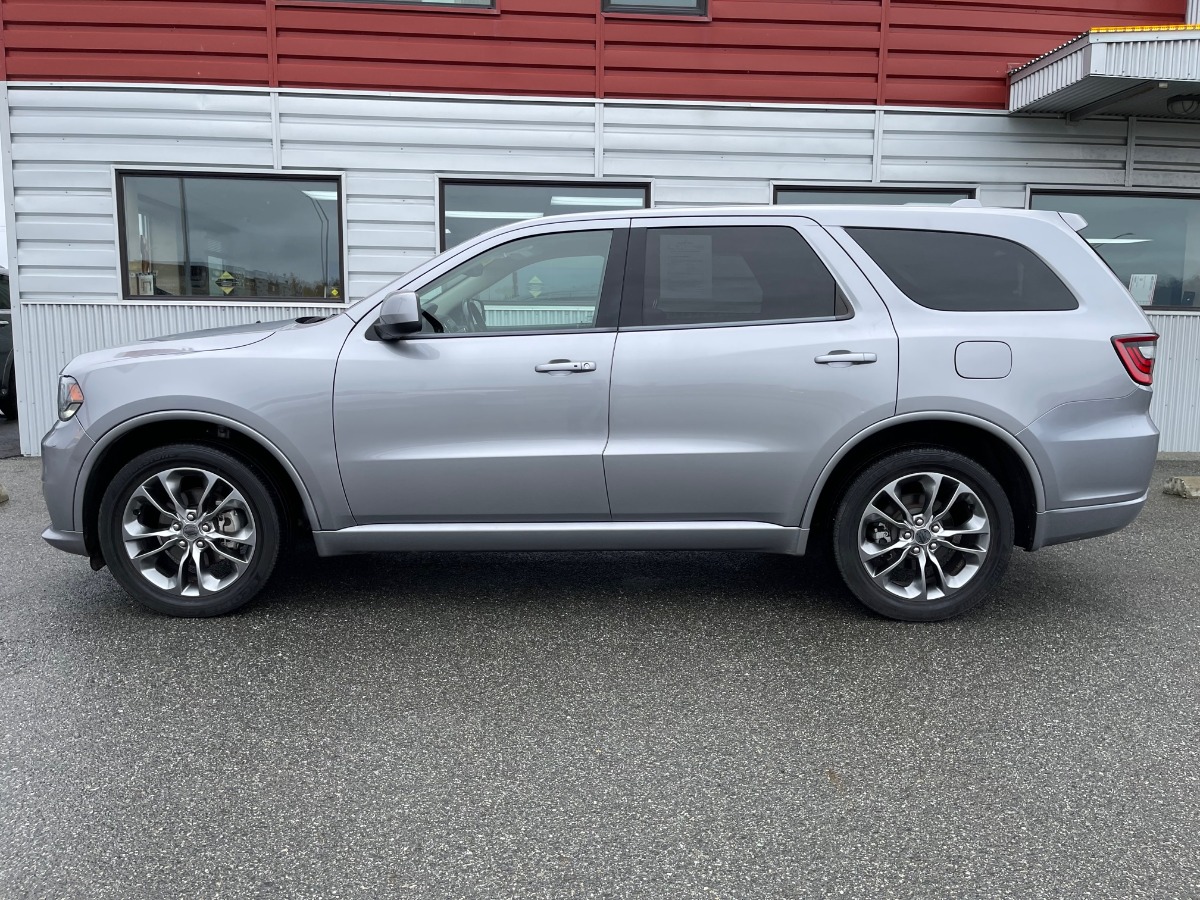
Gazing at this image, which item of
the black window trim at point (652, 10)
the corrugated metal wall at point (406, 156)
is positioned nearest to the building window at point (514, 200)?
the corrugated metal wall at point (406, 156)

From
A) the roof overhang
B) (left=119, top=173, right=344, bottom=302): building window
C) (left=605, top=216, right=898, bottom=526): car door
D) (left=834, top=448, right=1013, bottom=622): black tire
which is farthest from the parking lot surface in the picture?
the roof overhang

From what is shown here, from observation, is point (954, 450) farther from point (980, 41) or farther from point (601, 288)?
point (980, 41)

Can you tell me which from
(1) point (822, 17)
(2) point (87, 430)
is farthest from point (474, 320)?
(1) point (822, 17)

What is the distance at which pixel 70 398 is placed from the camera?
13.5 ft

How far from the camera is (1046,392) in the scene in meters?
4.01

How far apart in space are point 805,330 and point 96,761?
310 cm

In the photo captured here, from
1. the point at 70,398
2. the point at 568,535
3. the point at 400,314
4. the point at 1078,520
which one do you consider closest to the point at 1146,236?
the point at 1078,520

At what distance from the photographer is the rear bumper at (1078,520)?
4098 millimetres

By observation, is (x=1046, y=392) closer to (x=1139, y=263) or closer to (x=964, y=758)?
(x=964, y=758)

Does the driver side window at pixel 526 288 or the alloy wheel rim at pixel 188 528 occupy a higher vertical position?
the driver side window at pixel 526 288

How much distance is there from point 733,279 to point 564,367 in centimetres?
86

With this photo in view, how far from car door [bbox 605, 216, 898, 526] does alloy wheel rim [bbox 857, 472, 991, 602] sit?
36 centimetres

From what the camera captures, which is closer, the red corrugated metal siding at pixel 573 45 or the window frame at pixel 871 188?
the red corrugated metal siding at pixel 573 45

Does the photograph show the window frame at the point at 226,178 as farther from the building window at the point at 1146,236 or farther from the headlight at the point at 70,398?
the building window at the point at 1146,236
